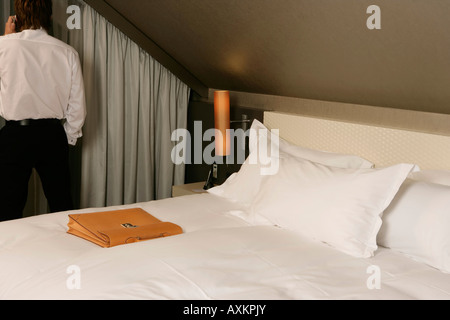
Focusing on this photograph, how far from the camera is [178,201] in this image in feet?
8.50

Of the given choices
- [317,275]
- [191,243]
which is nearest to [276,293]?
[317,275]

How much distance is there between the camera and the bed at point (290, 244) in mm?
1549

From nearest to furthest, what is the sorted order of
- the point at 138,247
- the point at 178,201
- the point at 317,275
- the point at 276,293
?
1. the point at 276,293
2. the point at 317,275
3. the point at 138,247
4. the point at 178,201

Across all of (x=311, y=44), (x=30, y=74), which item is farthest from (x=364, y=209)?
(x=30, y=74)

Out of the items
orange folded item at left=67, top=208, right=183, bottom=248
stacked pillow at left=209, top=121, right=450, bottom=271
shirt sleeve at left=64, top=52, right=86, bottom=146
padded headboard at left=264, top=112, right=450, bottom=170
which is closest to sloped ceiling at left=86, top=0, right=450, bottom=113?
padded headboard at left=264, top=112, right=450, bottom=170

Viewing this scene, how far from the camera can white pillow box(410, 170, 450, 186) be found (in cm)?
201

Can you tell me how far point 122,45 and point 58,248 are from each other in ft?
7.22

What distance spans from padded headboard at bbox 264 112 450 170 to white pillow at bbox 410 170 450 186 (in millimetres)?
89

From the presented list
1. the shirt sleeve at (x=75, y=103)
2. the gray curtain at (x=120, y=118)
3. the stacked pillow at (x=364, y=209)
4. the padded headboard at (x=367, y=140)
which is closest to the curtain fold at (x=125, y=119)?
the gray curtain at (x=120, y=118)

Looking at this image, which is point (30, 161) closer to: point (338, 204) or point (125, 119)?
point (125, 119)

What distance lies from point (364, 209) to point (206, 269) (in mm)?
649

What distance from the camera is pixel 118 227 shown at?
2.11m

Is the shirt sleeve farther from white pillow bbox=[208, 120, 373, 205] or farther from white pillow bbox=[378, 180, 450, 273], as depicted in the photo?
white pillow bbox=[378, 180, 450, 273]

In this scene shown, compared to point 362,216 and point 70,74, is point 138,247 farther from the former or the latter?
point 70,74
